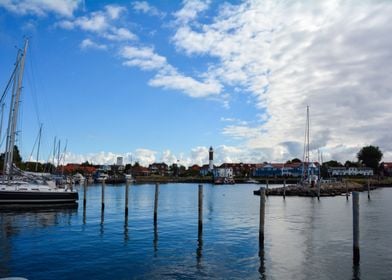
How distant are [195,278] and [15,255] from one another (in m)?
11.2

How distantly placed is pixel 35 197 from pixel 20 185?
246 cm

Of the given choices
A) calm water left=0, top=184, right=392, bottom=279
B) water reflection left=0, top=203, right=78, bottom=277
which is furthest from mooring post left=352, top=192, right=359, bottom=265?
water reflection left=0, top=203, right=78, bottom=277

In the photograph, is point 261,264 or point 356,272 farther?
point 261,264

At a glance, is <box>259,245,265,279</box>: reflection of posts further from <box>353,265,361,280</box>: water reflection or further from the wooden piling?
the wooden piling

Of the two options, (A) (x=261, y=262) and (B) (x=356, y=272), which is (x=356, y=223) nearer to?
(B) (x=356, y=272)

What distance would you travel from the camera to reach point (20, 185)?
159 ft

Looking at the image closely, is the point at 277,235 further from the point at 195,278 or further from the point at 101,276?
the point at 101,276

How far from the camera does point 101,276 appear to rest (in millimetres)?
18609

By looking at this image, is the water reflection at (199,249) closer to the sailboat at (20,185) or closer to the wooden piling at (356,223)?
the wooden piling at (356,223)

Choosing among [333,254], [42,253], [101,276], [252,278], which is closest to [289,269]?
[252,278]

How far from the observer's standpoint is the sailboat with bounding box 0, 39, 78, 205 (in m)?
46.9

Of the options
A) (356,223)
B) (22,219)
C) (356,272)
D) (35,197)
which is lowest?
(22,219)

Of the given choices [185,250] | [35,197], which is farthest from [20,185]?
[185,250]

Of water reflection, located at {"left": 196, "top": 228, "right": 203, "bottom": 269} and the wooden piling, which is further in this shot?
water reflection, located at {"left": 196, "top": 228, "right": 203, "bottom": 269}
